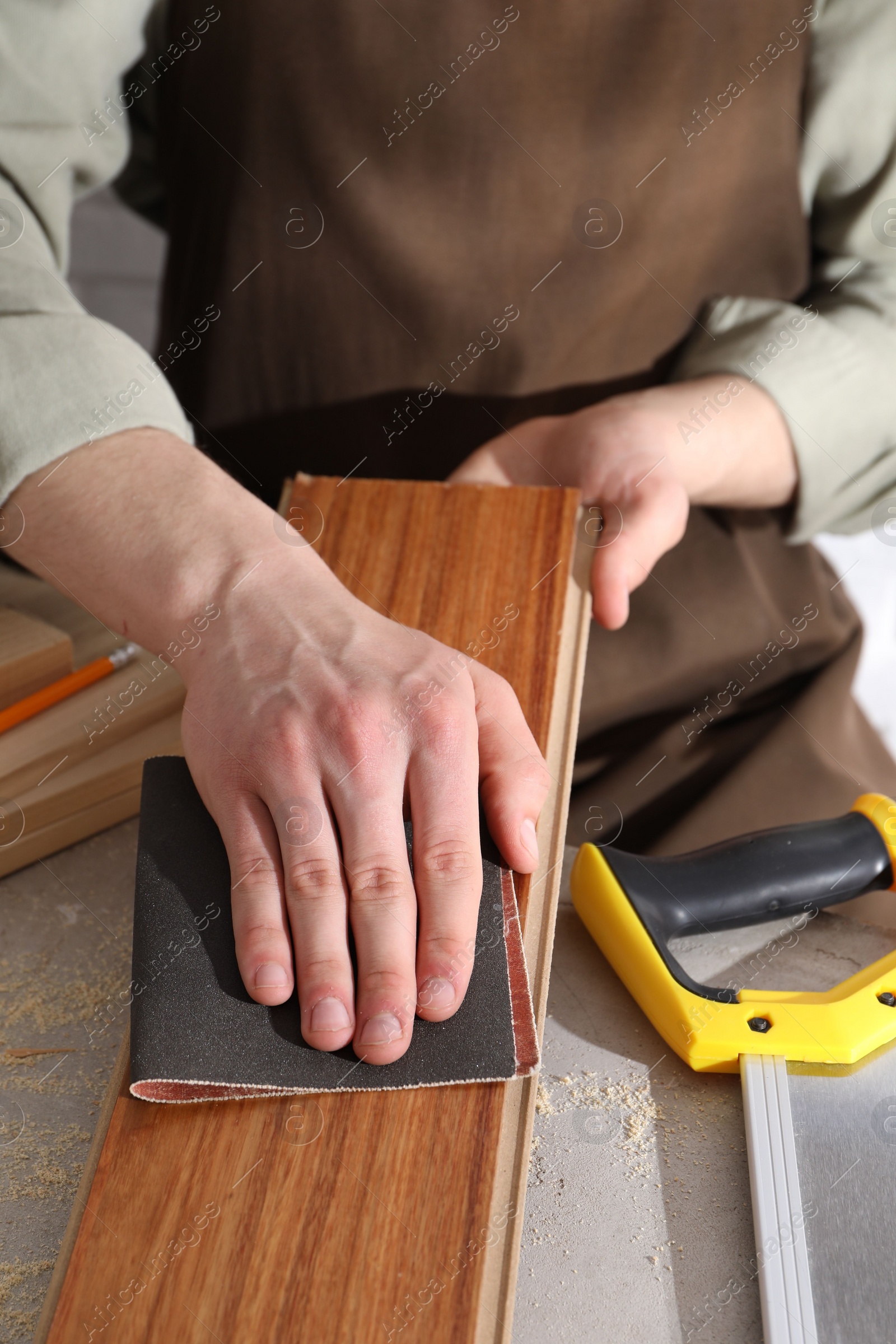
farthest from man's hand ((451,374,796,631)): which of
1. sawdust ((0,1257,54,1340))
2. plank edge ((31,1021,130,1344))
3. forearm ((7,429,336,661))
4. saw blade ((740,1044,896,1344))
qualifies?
sawdust ((0,1257,54,1340))

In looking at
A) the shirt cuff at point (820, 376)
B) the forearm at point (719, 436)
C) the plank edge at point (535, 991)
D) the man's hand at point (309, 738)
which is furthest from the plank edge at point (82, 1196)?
the shirt cuff at point (820, 376)

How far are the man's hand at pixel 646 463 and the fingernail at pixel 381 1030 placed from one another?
48 centimetres

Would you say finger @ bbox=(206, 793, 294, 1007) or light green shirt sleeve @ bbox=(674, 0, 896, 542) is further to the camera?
light green shirt sleeve @ bbox=(674, 0, 896, 542)

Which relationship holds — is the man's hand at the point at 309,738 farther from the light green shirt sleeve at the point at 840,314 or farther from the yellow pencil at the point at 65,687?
the light green shirt sleeve at the point at 840,314

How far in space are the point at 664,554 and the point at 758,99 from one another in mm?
543

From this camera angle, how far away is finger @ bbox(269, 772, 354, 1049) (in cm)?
62

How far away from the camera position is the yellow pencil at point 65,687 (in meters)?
0.88

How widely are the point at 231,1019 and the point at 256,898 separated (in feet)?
0.26

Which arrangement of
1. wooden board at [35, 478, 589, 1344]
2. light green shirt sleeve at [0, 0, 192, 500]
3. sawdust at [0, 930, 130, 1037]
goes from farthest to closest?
light green shirt sleeve at [0, 0, 192, 500], sawdust at [0, 930, 130, 1037], wooden board at [35, 478, 589, 1344]

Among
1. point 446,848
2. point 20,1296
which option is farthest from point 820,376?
point 20,1296

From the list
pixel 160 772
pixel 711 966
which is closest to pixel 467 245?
pixel 160 772

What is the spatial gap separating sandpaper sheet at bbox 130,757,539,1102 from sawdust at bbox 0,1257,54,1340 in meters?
0.13

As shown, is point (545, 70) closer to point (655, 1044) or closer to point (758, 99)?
point (758, 99)

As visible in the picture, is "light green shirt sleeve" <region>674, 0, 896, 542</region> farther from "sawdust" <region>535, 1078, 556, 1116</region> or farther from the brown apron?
"sawdust" <region>535, 1078, 556, 1116</region>
